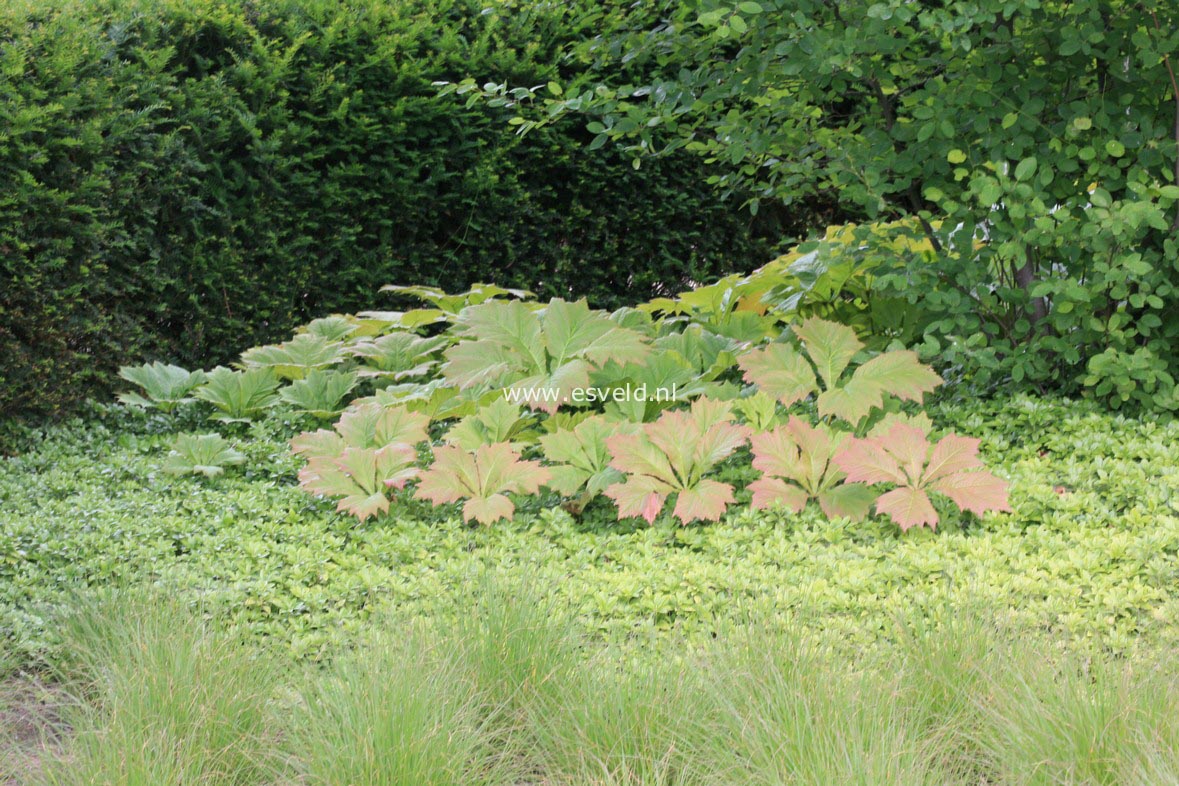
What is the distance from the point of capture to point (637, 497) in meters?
3.53

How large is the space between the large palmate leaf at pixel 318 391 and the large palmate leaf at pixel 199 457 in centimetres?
62

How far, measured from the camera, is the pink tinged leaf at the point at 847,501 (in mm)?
3451

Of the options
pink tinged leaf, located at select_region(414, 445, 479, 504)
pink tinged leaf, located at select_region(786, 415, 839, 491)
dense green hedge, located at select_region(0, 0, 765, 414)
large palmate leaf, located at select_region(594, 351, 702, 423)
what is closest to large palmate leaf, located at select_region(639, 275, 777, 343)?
large palmate leaf, located at select_region(594, 351, 702, 423)

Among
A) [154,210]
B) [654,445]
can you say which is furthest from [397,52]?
[654,445]

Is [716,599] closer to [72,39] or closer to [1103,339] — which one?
[1103,339]

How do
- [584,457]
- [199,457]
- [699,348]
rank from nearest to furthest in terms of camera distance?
[584,457] → [199,457] → [699,348]

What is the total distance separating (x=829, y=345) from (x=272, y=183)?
3.42 m

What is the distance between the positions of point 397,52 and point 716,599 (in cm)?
463

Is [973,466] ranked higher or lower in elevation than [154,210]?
lower

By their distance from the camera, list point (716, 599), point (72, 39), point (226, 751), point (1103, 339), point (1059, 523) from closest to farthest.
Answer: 1. point (226, 751)
2. point (716, 599)
3. point (1059, 523)
4. point (1103, 339)
5. point (72, 39)

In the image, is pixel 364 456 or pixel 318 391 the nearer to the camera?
pixel 364 456

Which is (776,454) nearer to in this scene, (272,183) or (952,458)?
(952,458)

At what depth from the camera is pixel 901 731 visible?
7.15 feet

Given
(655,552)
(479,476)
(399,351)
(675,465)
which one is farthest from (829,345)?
(399,351)
